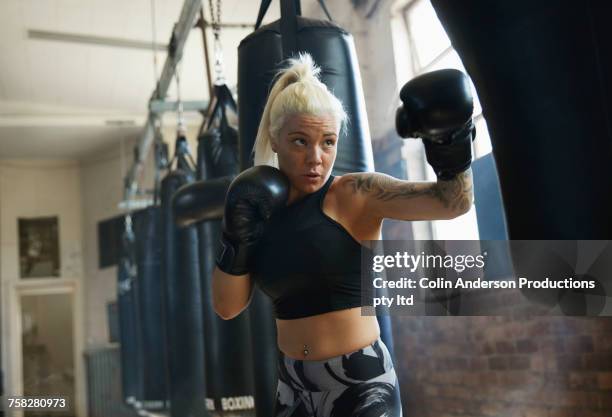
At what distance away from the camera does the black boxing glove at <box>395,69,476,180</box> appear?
3.82ft

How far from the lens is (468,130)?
1231 mm

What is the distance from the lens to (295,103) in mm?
1482

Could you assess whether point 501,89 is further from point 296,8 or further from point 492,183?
point 492,183

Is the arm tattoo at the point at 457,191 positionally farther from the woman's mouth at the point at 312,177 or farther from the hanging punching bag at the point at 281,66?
the hanging punching bag at the point at 281,66

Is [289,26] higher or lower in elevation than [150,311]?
A: higher

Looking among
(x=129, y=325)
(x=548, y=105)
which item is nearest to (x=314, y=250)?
(x=548, y=105)

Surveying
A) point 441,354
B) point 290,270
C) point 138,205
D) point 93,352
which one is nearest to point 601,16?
point 290,270

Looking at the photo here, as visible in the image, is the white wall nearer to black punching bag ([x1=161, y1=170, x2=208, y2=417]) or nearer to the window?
black punching bag ([x1=161, y1=170, x2=208, y2=417])

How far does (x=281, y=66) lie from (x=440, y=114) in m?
0.91

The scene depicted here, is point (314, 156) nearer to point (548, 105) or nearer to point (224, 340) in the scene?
point (548, 105)

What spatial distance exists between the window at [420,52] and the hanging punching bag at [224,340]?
3.41 feet

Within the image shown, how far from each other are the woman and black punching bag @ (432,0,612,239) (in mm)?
269

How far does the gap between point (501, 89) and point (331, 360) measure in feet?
2.01

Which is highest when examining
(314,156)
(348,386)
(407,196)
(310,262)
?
(314,156)
